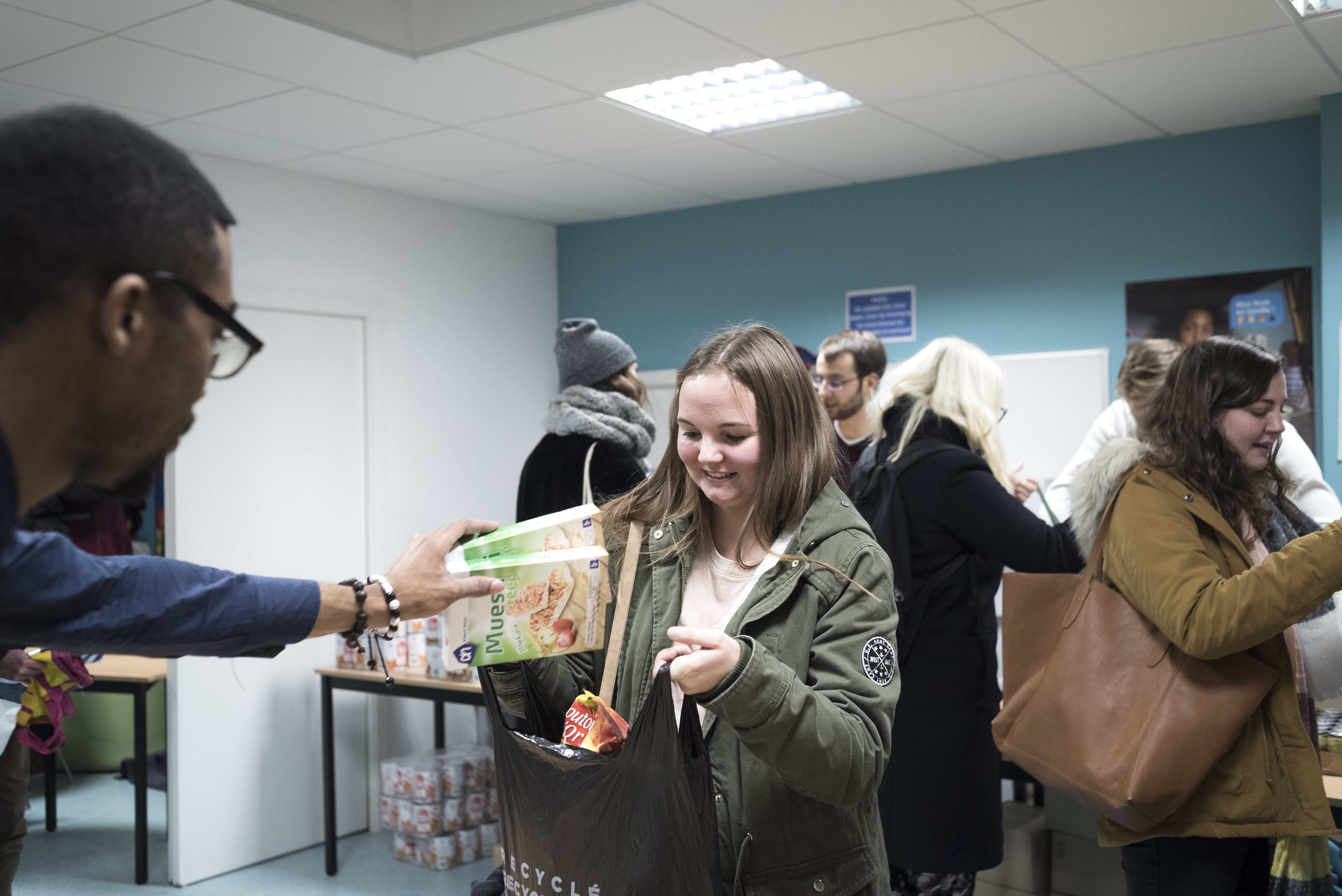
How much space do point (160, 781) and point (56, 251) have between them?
14.5ft

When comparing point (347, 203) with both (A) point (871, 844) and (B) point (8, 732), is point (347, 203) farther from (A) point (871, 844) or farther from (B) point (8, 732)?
(A) point (871, 844)

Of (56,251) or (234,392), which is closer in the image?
(56,251)

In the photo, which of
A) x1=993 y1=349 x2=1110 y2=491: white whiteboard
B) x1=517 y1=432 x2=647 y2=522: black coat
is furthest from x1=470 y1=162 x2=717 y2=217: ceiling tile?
x1=517 y1=432 x2=647 y2=522: black coat

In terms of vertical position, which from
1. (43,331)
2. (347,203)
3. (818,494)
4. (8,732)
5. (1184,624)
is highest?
(347,203)

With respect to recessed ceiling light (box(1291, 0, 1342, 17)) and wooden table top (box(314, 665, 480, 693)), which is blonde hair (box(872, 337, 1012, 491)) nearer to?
recessed ceiling light (box(1291, 0, 1342, 17))

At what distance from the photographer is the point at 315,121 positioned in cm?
385

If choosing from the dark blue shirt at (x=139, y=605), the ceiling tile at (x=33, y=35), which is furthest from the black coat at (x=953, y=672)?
the ceiling tile at (x=33, y=35)

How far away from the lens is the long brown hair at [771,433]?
5.08 feet

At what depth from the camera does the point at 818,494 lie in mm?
1581

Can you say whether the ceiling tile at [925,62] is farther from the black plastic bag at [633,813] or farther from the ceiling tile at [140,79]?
the black plastic bag at [633,813]

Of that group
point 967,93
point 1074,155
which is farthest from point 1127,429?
point 1074,155

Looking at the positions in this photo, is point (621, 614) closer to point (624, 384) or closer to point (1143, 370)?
point (624, 384)

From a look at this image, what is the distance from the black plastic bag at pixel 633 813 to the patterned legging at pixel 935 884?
4.54ft

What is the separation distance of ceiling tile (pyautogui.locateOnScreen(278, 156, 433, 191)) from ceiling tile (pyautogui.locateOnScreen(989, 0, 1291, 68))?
2.64 meters
